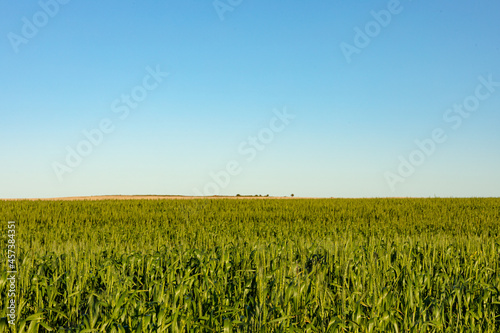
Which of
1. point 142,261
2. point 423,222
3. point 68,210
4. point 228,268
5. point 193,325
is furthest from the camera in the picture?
point 68,210

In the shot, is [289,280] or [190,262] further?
[190,262]

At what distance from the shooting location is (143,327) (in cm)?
386

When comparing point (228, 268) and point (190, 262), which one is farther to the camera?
point (190, 262)

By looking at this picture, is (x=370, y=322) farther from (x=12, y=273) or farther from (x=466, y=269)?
(x=12, y=273)

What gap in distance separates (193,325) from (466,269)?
18.8 feet

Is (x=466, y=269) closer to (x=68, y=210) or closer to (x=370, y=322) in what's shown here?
(x=370, y=322)

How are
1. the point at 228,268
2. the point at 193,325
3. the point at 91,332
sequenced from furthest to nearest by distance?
1. the point at 228,268
2. the point at 193,325
3. the point at 91,332

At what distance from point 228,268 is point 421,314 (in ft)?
10.1

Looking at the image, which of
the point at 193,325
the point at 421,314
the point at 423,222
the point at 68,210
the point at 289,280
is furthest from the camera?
the point at 68,210

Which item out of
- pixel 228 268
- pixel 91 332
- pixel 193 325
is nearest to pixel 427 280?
pixel 228 268

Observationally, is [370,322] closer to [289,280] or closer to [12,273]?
[289,280]

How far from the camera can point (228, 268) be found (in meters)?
6.24

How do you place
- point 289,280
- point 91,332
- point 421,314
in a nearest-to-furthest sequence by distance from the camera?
point 91,332 → point 421,314 → point 289,280

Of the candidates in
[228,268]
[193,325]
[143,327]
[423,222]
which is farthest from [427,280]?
[423,222]
